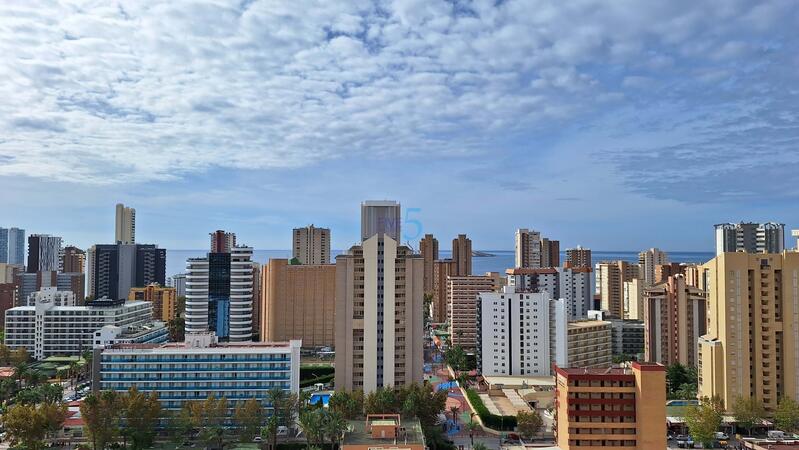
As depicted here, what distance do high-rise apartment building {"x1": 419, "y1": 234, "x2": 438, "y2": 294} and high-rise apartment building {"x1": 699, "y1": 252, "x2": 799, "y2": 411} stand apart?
133 feet

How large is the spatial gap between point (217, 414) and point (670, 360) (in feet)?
77.5

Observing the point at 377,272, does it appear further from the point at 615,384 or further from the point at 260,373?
the point at 615,384

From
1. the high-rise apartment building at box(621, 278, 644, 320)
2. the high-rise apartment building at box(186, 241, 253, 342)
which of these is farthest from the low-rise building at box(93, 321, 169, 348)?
the high-rise apartment building at box(621, 278, 644, 320)

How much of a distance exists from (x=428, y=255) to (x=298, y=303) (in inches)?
1079

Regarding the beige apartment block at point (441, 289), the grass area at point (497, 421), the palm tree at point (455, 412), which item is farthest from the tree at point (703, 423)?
the beige apartment block at point (441, 289)

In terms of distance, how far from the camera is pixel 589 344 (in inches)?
1351

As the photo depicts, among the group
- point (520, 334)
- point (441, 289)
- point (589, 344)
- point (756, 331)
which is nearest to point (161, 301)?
point (441, 289)

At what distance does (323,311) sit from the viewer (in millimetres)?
43062

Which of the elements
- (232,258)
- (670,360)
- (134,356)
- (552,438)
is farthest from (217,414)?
(670,360)

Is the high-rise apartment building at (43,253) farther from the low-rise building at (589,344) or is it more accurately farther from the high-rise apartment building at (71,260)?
the low-rise building at (589,344)

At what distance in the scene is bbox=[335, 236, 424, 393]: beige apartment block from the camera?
24.3m

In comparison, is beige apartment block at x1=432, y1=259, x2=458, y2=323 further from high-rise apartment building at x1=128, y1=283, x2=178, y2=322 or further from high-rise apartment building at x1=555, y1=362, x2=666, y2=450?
high-rise apartment building at x1=555, y1=362, x2=666, y2=450

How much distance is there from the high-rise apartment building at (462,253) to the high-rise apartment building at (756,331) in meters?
42.2

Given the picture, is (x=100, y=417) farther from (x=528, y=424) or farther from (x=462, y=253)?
(x=462, y=253)
